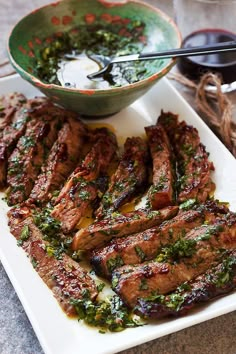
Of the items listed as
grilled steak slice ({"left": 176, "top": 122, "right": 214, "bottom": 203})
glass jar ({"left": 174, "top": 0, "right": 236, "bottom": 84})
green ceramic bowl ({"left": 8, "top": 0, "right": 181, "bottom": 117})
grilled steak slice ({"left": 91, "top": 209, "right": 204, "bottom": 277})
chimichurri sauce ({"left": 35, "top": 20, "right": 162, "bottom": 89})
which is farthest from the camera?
glass jar ({"left": 174, "top": 0, "right": 236, "bottom": 84})

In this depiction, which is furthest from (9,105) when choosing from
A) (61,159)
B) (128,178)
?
(128,178)

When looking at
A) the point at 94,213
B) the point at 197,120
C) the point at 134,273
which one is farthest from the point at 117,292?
the point at 197,120

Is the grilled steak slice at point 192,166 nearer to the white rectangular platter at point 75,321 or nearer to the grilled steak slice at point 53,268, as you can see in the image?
the white rectangular platter at point 75,321

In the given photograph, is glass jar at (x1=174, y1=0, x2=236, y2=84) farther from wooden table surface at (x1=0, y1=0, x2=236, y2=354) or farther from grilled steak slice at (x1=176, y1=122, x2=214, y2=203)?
wooden table surface at (x1=0, y1=0, x2=236, y2=354)

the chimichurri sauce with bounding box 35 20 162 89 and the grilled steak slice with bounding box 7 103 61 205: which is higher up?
the chimichurri sauce with bounding box 35 20 162 89

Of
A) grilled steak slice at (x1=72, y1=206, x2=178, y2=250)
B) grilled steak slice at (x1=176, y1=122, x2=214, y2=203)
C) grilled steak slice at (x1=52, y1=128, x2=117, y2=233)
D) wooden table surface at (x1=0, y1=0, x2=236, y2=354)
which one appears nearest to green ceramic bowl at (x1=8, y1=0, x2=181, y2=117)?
grilled steak slice at (x1=52, y1=128, x2=117, y2=233)

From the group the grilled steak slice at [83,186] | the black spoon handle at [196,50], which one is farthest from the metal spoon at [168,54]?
the grilled steak slice at [83,186]

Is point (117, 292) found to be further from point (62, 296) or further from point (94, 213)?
point (94, 213)
